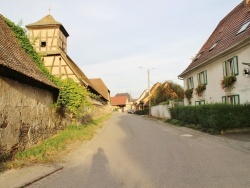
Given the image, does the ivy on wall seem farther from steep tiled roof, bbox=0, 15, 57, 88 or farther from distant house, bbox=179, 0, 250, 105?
distant house, bbox=179, 0, 250, 105

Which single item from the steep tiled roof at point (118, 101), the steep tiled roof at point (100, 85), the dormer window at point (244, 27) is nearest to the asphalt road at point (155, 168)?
the dormer window at point (244, 27)

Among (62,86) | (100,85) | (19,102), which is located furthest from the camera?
(100,85)

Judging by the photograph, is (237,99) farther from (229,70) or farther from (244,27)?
(244,27)

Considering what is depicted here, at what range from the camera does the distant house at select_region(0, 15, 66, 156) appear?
28.2 ft

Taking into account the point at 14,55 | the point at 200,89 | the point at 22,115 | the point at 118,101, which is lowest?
the point at 22,115

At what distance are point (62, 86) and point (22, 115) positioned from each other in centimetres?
588

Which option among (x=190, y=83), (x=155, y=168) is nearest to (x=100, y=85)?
(x=190, y=83)

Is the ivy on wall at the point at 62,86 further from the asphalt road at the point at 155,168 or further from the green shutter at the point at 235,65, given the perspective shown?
the green shutter at the point at 235,65

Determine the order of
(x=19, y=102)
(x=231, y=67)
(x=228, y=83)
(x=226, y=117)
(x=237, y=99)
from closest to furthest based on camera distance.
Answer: (x=19, y=102) → (x=226, y=117) → (x=237, y=99) → (x=228, y=83) → (x=231, y=67)

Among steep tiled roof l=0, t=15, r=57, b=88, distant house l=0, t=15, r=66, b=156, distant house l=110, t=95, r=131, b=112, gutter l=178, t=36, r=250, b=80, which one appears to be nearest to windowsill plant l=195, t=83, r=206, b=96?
gutter l=178, t=36, r=250, b=80

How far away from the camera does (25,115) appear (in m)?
10.3

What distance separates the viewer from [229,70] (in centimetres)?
1917

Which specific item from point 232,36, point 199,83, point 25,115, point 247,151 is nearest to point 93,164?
point 25,115

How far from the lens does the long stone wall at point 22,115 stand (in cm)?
856
